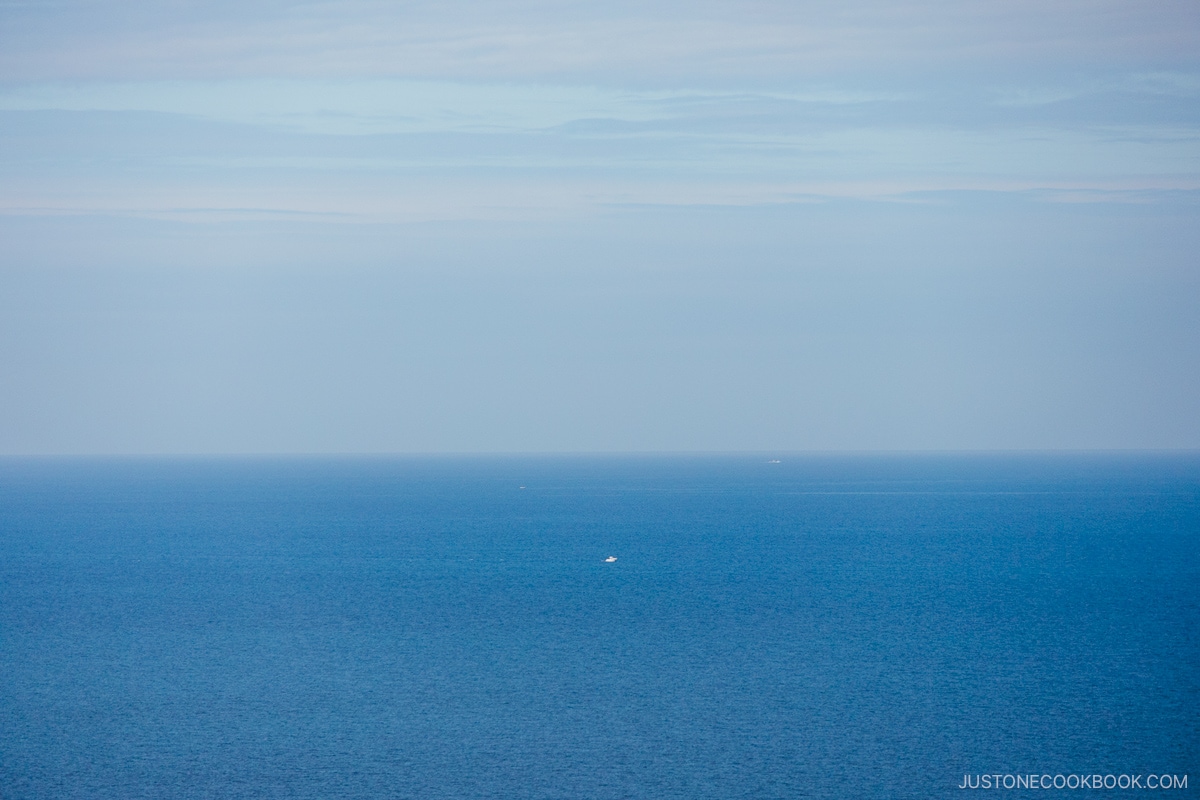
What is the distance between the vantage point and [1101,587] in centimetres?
6944

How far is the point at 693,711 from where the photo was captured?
39312 mm

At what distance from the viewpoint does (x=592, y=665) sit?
46656 millimetres

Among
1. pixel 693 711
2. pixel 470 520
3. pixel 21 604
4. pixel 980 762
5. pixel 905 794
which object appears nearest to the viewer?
pixel 905 794

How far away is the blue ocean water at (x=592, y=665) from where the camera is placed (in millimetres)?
33875

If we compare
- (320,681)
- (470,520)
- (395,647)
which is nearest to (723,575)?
(395,647)

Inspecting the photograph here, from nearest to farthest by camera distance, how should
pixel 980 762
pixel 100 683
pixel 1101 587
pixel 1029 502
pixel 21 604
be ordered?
1. pixel 980 762
2. pixel 100 683
3. pixel 21 604
4. pixel 1101 587
5. pixel 1029 502

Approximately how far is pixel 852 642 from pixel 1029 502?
356 feet

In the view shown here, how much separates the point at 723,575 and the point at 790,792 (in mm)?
43660

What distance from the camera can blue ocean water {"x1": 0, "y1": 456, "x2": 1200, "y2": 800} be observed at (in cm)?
3388

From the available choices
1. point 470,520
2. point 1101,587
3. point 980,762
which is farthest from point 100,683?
point 470,520

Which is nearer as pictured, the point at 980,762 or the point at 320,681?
the point at 980,762

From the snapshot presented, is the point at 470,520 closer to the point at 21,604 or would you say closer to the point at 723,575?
the point at 723,575

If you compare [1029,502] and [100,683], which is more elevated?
[1029,502]

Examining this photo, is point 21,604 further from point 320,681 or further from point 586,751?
point 586,751
